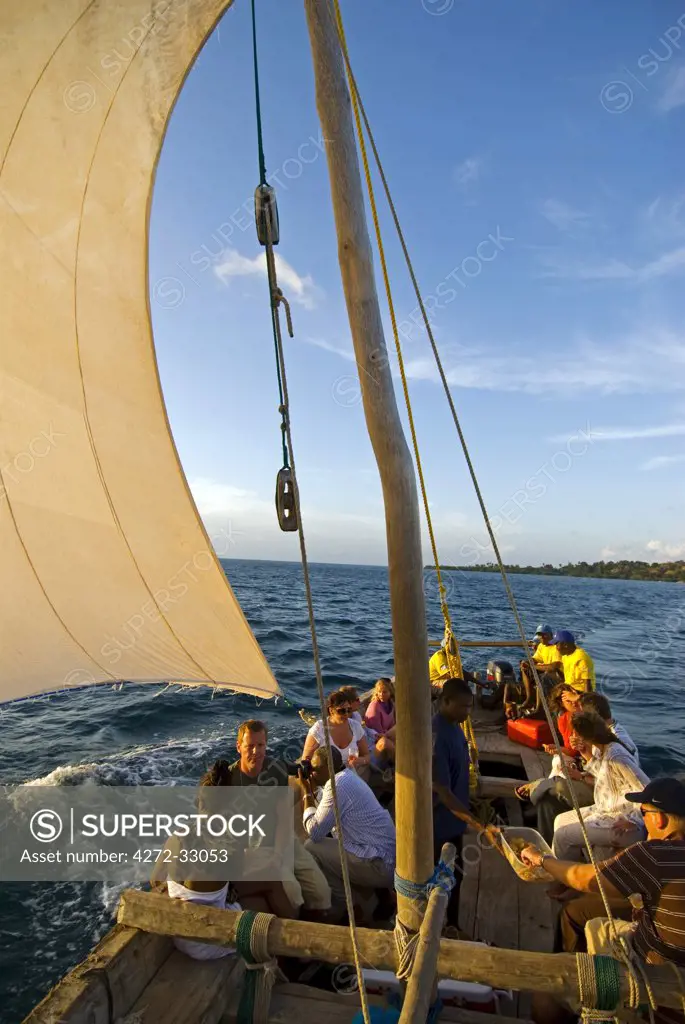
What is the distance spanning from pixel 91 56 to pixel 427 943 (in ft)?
20.6

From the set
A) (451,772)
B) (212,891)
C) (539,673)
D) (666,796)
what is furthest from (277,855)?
(539,673)

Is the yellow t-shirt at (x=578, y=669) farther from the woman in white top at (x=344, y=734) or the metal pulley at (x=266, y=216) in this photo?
the metal pulley at (x=266, y=216)

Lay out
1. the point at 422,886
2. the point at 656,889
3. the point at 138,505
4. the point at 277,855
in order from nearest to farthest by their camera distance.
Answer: the point at 422,886 < the point at 656,889 < the point at 277,855 < the point at 138,505

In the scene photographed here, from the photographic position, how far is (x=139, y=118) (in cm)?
430

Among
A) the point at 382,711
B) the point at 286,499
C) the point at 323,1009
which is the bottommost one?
the point at 323,1009

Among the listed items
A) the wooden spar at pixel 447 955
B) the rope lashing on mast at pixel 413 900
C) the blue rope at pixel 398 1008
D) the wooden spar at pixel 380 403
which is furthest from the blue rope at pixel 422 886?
the blue rope at pixel 398 1008

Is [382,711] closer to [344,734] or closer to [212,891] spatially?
[344,734]

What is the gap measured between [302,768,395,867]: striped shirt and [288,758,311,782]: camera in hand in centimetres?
109

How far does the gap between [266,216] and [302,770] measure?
5.20 m

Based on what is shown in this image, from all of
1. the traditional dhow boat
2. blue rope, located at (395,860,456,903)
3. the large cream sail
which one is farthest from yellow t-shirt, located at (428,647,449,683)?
blue rope, located at (395,860,456,903)

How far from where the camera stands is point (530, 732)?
25.5 ft

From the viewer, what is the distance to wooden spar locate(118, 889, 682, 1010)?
8.34ft

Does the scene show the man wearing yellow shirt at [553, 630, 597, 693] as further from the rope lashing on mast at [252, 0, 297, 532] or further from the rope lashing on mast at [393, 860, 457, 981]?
the rope lashing on mast at [252, 0, 297, 532]

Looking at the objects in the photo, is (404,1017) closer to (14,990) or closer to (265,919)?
(265,919)
